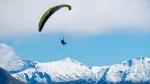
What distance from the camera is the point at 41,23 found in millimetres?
56406

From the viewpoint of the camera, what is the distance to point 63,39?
5641 centimetres

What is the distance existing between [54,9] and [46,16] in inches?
57.2

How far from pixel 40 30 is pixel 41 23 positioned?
2076mm

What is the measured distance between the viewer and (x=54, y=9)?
55125 mm

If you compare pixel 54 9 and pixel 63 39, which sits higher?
pixel 54 9

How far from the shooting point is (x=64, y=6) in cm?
5494

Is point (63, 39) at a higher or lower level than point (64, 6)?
lower

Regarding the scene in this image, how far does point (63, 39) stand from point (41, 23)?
328cm

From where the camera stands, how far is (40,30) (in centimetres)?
5453

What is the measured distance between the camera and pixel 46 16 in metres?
55.8

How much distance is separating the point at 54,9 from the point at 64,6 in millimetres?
1246

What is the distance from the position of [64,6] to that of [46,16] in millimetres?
2609

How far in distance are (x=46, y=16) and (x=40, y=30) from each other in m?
2.24

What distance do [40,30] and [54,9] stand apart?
3.02 m
